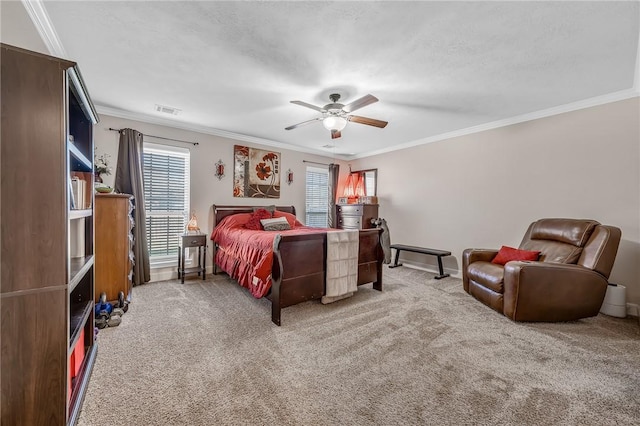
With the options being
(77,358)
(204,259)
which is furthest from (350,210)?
(77,358)

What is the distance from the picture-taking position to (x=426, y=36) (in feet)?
6.54

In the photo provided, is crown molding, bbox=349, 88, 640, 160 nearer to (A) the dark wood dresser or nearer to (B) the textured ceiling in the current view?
(B) the textured ceiling

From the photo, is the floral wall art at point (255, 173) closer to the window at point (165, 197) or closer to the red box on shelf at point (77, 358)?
the window at point (165, 197)

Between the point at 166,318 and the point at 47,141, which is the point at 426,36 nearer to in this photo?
the point at 47,141

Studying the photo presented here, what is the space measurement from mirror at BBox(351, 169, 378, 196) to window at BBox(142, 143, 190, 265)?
11.9 feet

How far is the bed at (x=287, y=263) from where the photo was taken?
267 centimetres

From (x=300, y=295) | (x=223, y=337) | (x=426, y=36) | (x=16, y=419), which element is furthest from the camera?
(x=300, y=295)

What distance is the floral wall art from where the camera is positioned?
479cm

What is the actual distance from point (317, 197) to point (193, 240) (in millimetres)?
2981

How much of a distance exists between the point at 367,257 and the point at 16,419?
314cm

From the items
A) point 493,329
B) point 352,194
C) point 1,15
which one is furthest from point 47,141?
point 352,194

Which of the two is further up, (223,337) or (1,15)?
(1,15)

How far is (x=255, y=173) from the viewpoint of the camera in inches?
197

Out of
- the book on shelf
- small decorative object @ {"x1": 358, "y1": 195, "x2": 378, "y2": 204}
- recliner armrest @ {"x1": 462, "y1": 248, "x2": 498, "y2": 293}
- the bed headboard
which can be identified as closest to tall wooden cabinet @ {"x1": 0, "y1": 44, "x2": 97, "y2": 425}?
the book on shelf
